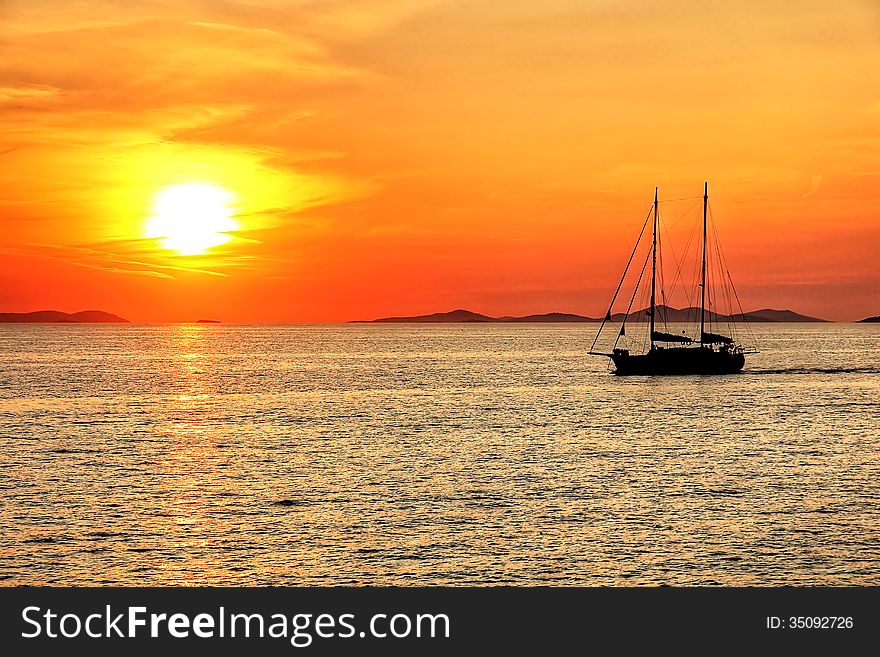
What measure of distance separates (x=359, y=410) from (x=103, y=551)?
55.1 m

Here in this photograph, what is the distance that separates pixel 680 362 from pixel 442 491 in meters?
80.5

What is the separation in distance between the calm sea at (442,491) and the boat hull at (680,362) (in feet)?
73.1

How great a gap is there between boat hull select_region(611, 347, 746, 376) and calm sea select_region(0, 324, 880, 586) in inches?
877

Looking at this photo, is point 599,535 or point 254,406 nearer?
point 599,535

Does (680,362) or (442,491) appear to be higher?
(680,362)

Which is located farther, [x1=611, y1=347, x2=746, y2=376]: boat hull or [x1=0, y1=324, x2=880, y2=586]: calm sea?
[x1=611, y1=347, x2=746, y2=376]: boat hull

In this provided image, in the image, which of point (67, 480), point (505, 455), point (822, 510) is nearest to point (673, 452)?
point (505, 455)

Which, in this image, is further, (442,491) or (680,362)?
(680,362)

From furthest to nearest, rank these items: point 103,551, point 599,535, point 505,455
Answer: point 505,455 → point 599,535 → point 103,551

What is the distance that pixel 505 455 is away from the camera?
57.1 metres

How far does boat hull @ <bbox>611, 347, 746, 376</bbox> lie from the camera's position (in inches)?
4678

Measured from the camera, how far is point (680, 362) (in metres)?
119

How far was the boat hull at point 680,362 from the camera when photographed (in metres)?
119
